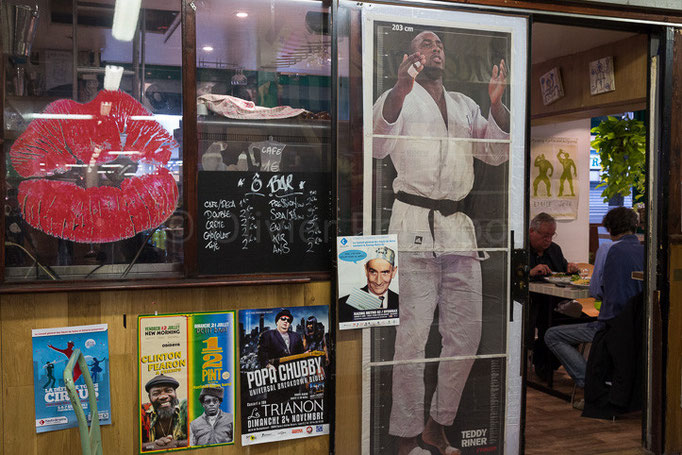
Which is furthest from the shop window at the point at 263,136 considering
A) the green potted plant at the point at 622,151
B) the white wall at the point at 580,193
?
the white wall at the point at 580,193

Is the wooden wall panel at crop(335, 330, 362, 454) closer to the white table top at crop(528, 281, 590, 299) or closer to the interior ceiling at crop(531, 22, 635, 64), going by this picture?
the white table top at crop(528, 281, 590, 299)

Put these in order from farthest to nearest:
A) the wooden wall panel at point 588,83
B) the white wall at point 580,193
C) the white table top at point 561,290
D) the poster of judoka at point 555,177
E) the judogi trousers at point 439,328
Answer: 1. the white wall at point 580,193
2. the poster of judoka at point 555,177
3. the white table top at point 561,290
4. the wooden wall panel at point 588,83
5. the judogi trousers at point 439,328

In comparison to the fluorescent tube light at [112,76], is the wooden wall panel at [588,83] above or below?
above

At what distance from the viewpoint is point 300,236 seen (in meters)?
3.19

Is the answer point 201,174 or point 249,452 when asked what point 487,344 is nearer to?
point 249,452

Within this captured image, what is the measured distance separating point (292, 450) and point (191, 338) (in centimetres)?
77

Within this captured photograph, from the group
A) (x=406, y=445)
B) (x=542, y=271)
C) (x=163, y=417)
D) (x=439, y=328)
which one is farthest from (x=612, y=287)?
(x=163, y=417)

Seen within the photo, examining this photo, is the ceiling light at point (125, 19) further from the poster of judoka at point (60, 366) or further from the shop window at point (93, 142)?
the poster of judoka at point (60, 366)

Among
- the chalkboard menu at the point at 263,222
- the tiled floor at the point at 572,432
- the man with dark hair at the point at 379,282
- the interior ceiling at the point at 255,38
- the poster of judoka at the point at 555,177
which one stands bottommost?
the tiled floor at the point at 572,432

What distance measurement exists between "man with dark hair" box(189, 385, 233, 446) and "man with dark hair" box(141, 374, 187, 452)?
6cm

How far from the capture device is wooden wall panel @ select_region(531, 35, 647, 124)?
4.69 meters

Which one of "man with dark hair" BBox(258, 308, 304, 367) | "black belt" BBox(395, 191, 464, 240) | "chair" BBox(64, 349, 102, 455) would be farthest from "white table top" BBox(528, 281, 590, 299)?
"chair" BBox(64, 349, 102, 455)

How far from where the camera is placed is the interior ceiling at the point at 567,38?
15.8 feet

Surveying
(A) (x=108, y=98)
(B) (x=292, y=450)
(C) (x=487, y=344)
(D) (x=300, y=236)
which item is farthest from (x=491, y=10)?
(B) (x=292, y=450)
